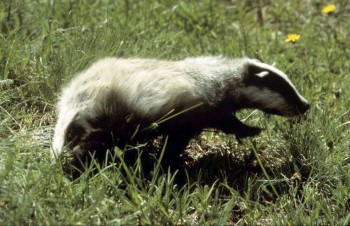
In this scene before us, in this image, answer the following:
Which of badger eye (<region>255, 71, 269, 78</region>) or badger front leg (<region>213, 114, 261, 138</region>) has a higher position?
Answer: badger eye (<region>255, 71, 269, 78</region>)

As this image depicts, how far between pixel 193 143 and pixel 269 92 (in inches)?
25.8

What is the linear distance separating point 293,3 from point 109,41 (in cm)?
323

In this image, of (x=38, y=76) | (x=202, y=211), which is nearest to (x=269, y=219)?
(x=202, y=211)

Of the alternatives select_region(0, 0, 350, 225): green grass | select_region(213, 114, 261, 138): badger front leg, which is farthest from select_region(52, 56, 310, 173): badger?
select_region(0, 0, 350, 225): green grass

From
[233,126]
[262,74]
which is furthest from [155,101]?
[262,74]

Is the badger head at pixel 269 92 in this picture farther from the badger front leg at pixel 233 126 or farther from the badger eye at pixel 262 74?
the badger front leg at pixel 233 126

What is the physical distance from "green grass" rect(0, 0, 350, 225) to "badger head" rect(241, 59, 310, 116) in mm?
123

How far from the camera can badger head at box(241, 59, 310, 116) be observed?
187 inches

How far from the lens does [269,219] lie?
3949mm

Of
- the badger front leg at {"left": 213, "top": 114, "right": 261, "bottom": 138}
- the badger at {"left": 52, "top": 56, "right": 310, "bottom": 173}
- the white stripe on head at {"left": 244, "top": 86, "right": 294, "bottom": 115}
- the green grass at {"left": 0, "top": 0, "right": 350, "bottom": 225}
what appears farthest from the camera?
the white stripe on head at {"left": 244, "top": 86, "right": 294, "bottom": 115}

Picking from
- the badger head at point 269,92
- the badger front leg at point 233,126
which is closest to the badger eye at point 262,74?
the badger head at point 269,92

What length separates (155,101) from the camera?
4.14 metres

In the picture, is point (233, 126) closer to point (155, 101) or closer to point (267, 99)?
point (267, 99)

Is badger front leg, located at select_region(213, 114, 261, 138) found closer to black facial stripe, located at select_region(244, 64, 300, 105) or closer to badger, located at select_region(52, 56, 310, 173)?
badger, located at select_region(52, 56, 310, 173)
